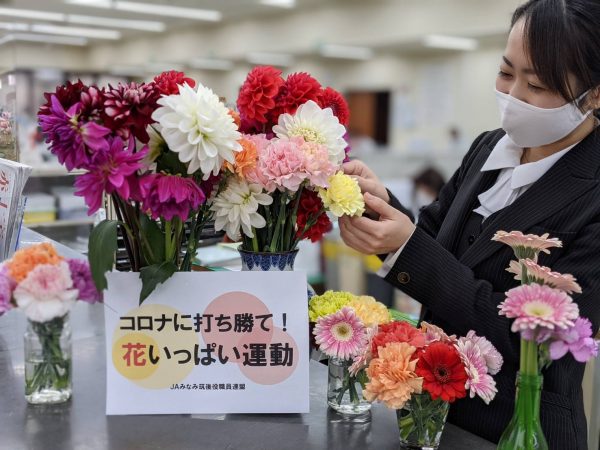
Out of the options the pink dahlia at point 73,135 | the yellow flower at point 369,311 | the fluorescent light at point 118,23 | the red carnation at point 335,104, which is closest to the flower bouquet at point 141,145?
→ the pink dahlia at point 73,135

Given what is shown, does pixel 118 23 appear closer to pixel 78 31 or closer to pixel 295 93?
pixel 78 31

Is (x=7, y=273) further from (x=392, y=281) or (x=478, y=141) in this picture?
(x=478, y=141)

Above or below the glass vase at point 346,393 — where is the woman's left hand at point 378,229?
above

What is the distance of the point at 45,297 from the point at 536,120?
3.03ft

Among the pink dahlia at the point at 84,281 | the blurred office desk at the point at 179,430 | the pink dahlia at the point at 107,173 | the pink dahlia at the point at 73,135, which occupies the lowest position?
the blurred office desk at the point at 179,430

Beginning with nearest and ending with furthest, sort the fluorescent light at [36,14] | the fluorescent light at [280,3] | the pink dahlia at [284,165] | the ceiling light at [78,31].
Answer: the pink dahlia at [284,165] → the fluorescent light at [280,3] → the fluorescent light at [36,14] → the ceiling light at [78,31]

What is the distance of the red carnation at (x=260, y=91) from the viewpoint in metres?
1.07

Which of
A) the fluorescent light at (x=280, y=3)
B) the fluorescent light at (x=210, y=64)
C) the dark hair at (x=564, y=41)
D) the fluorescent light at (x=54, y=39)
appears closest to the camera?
the dark hair at (x=564, y=41)

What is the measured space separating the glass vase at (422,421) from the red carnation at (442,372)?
0.04m

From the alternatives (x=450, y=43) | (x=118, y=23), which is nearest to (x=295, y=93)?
(x=450, y=43)

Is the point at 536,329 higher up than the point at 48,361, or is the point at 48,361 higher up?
the point at 536,329

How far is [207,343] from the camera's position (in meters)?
1.04

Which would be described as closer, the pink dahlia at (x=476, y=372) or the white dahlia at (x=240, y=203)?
the pink dahlia at (x=476, y=372)

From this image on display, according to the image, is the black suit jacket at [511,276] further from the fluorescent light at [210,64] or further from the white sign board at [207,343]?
the fluorescent light at [210,64]
